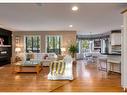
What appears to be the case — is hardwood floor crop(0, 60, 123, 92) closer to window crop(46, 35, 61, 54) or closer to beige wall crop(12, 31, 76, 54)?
beige wall crop(12, 31, 76, 54)

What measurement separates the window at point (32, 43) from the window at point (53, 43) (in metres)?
0.80

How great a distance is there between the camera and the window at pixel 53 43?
1330 centimetres

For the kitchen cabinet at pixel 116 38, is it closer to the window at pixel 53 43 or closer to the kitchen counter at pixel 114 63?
the window at pixel 53 43

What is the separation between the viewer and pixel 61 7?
17.7 ft

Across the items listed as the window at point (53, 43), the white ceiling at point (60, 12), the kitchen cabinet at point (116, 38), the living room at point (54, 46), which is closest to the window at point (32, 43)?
the living room at point (54, 46)

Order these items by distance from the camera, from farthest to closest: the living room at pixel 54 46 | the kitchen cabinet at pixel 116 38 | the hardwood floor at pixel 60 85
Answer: the kitchen cabinet at pixel 116 38, the living room at pixel 54 46, the hardwood floor at pixel 60 85

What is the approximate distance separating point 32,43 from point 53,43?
5.53 feet

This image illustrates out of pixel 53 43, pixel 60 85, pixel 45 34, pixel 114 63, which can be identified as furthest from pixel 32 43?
pixel 60 85

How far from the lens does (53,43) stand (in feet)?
44.0

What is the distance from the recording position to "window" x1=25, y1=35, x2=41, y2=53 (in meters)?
13.4

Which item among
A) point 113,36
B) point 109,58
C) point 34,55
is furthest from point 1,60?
point 113,36

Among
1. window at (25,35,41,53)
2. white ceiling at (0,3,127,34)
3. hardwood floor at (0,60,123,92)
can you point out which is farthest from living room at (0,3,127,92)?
hardwood floor at (0,60,123,92)

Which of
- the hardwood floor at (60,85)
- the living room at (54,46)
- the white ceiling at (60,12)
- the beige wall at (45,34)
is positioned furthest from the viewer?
the beige wall at (45,34)

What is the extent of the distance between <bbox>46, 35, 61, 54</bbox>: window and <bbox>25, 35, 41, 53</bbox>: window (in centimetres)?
80
